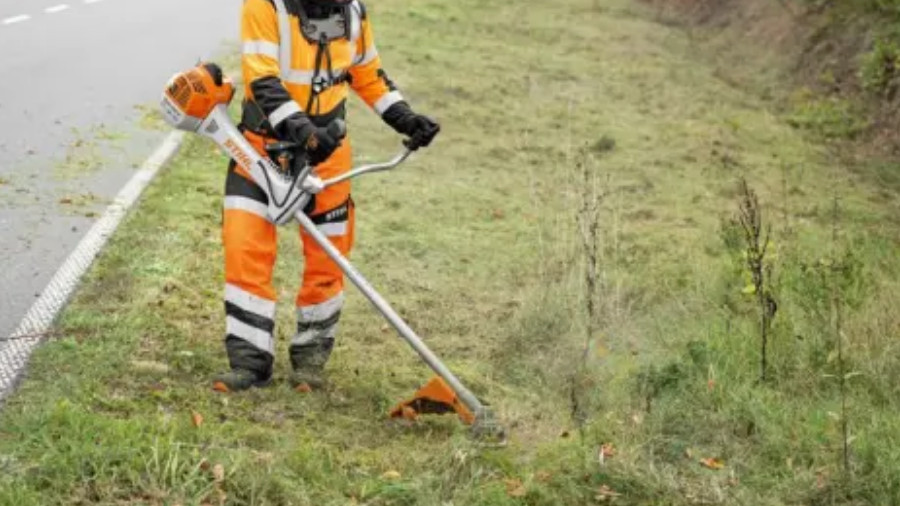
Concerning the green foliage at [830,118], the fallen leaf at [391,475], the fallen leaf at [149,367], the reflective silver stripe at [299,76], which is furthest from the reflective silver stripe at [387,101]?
the green foliage at [830,118]

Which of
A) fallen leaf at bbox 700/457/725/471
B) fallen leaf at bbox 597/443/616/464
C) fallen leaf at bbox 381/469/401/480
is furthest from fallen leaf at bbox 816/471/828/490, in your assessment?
fallen leaf at bbox 381/469/401/480

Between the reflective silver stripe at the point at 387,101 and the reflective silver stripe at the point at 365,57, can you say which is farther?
the reflective silver stripe at the point at 387,101

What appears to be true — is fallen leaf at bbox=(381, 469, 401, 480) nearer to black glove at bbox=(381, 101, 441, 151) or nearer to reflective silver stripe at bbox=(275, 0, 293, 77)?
black glove at bbox=(381, 101, 441, 151)

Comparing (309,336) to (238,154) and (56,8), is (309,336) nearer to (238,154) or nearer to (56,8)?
(238,154)

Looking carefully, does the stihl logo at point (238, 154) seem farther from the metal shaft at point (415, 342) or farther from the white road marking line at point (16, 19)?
the white road marking line at point (16, 19)

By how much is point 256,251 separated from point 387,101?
36.9 inches

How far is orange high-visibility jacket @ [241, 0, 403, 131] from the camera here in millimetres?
5211

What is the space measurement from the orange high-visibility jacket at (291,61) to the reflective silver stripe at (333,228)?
1.56ft

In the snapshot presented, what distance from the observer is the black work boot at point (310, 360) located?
227 inches

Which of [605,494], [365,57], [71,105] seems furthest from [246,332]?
[71,105]

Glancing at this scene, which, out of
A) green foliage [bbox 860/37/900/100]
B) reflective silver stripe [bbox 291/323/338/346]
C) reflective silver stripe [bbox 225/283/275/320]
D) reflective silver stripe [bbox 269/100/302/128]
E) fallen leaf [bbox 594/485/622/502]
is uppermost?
reflective silver stripe [bbox 269/100/302/128]

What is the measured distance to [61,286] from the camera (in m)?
6.54

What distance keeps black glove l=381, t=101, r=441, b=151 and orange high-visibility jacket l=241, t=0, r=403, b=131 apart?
25 cm

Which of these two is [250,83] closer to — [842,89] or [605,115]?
[605,115]
